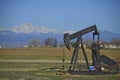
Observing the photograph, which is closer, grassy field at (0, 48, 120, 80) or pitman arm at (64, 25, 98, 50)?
grassy field at (0, 48, 120, 80)

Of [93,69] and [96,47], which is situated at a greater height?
[96,47]

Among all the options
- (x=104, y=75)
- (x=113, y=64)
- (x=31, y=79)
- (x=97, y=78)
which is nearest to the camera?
(x=31, y=79)

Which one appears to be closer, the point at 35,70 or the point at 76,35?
the point at 76,35

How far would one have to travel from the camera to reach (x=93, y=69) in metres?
31.6

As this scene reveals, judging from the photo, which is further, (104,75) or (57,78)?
(104,75)

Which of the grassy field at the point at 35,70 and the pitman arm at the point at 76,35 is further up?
the pitman arm at the point at 76,35

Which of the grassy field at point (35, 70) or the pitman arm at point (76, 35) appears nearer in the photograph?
the grassy field at point (35, 70)

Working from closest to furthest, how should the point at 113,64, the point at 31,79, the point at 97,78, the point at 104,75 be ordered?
the point at 31,79 → the point at 97,78 → the point at 104,75 → the point at 113,64

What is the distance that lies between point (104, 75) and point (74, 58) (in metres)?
3.06

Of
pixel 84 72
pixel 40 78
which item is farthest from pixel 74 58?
pixel 40 78

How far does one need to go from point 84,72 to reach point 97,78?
114 inches

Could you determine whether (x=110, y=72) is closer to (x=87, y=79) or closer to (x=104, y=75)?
(x=104, y=75)

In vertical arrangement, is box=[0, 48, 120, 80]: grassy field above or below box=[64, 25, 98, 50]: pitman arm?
below

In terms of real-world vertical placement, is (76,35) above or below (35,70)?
above
